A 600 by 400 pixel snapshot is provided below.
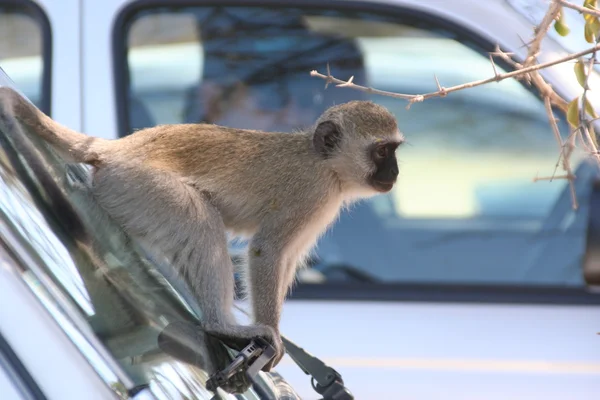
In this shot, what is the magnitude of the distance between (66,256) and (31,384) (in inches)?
15.4

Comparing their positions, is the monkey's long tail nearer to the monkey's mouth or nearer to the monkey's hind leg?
the monkey's hind leg

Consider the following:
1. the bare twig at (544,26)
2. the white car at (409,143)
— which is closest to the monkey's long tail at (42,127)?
the white car at (409,143)

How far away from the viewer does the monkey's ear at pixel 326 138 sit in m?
2.86

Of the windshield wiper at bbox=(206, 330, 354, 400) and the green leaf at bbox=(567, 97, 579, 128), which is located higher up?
the green leaf at bbox=(567, 97, 579, 128)

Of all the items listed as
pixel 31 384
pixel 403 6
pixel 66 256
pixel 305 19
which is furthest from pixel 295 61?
pixel 31 384

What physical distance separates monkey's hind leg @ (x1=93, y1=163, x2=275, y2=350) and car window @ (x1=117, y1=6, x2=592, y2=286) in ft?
2.88

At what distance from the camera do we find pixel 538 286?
10.4 ft

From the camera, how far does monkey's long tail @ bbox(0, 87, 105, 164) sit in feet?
6.22

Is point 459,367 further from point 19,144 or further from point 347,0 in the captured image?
point 19,144

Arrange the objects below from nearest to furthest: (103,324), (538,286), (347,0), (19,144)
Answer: (103,324)
(19,144)
(538,286)
(347,0)

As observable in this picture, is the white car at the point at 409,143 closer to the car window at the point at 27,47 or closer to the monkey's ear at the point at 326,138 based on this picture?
the car window at the point at 27,47

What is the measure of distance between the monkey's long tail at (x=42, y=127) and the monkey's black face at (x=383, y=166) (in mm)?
861

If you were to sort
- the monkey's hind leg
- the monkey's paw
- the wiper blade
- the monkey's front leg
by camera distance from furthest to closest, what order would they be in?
the monkey's front leg, the monkey's hind leg, the monkey's paw, the wiper blade

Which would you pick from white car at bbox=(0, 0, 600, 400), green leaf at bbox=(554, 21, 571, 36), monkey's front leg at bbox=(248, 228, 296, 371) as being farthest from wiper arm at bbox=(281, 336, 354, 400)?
white car at bbox=(0, 0, 600, 400)
